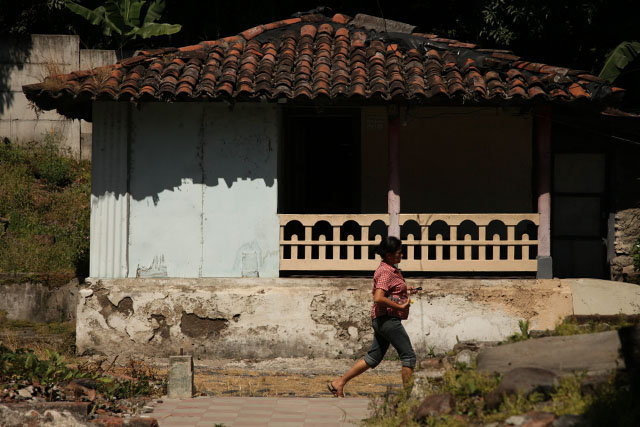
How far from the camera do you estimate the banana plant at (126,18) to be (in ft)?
59.9

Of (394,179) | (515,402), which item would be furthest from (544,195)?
(515,402)

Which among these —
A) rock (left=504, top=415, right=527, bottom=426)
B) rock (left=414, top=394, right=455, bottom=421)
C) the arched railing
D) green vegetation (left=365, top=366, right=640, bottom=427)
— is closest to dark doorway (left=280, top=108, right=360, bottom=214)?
the arched railing

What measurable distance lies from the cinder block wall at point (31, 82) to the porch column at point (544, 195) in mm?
10699

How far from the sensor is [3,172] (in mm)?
17375

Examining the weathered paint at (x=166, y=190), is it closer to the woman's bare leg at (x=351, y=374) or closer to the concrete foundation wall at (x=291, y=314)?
the concrete foundation wall at (x=291, y=314)

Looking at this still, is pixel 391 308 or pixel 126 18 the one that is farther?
pixel 126 18

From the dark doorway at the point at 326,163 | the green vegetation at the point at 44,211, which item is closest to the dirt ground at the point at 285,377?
the dark doorway at the point at 326,163

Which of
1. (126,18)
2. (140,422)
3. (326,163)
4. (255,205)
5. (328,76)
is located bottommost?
(140,422)

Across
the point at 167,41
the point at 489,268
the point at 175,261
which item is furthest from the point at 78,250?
the point at 167,41

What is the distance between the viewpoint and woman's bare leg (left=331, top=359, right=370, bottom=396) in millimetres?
8680

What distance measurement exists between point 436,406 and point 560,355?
1116 mm

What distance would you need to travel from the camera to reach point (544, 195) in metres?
11.7

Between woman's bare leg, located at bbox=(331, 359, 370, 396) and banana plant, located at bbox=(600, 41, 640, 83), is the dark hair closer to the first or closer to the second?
woman's bare leg, located at bbox=(331, 359, 370, 396)

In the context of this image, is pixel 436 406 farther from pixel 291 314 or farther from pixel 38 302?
pixel 38 302
